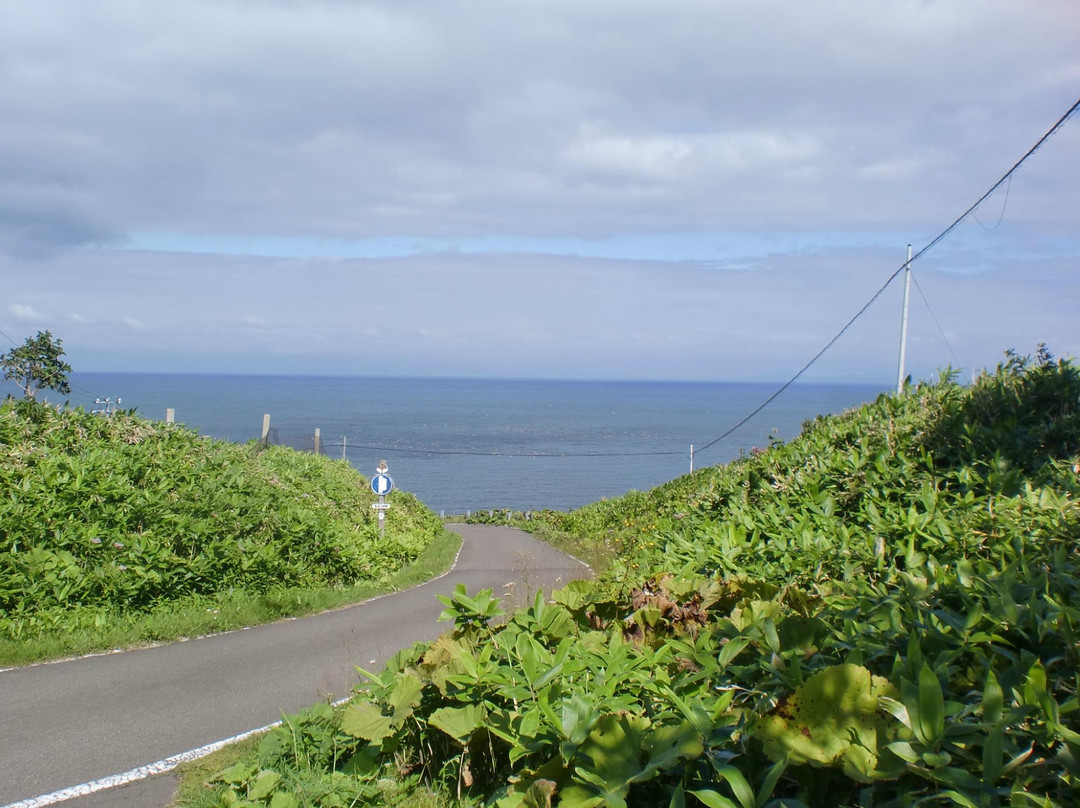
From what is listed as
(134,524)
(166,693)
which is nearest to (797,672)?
(166,693)

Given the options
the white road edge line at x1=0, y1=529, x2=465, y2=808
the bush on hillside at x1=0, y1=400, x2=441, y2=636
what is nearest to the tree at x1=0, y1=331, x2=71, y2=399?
the bush on hillside at x1=0, y1=400, x2=441, y2=636

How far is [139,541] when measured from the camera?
10.1 metres

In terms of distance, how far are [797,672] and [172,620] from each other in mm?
8761

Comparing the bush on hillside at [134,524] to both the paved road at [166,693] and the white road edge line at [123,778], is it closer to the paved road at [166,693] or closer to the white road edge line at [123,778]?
the paved road at [166,693]

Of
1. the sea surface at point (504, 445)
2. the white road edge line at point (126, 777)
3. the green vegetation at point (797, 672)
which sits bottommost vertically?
the sea surface at point (504, 445)

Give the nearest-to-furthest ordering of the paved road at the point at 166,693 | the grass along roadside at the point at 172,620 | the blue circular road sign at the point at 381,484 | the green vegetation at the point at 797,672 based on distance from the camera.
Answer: the green vegetation at the point at 797,672, the paved road at the point at 166,693, the grass along roadside at the point at 172,620, the blue circular road sign at the point at 381,484

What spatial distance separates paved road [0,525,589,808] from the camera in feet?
18.3

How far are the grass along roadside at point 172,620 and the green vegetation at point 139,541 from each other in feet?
0.06

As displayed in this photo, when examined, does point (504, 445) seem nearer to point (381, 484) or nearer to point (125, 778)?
point (381, 484)

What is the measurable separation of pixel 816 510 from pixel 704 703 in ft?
11.3

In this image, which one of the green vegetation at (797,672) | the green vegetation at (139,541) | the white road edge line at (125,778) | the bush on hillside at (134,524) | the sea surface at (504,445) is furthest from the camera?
the sea surface at (504,445)

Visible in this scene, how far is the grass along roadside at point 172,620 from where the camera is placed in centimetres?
826

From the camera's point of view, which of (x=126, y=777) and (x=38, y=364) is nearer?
(x=126, y=777)

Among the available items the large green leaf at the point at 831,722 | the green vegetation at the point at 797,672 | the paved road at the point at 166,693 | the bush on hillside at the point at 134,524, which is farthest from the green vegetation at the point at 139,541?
the large green leaf at the point at 831,722
